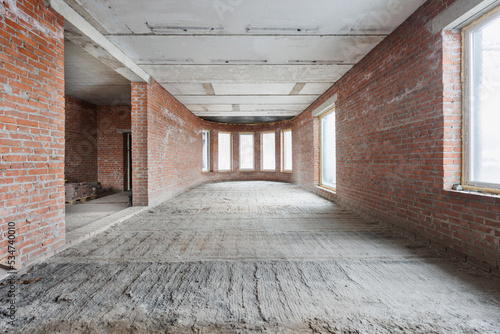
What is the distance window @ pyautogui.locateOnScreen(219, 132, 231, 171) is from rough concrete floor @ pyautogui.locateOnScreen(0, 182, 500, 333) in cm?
897

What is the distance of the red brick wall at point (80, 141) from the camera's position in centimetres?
719

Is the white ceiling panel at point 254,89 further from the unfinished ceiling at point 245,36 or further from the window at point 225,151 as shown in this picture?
the window at point 225,151

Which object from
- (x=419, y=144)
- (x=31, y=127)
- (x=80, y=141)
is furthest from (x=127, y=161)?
(x=419, y=144)

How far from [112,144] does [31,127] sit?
6399mm

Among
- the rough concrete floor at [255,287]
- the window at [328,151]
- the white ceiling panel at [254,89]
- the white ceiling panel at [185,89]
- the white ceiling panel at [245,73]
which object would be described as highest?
the white ceiling panel at [254,89]

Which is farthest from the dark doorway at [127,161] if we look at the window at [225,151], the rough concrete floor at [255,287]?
the rough concrete floor at [255,287]

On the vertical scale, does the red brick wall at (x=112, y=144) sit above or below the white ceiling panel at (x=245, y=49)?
below

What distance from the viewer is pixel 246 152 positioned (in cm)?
1254

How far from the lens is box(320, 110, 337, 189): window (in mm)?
6805

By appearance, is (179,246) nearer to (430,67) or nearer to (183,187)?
(430,67)

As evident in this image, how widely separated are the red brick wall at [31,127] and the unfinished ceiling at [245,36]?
70 cm

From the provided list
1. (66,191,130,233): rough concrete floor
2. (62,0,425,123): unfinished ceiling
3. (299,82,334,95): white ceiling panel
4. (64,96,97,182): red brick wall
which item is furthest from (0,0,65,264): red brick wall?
(64,96,97,182): red brick wall

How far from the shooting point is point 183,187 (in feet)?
26.6

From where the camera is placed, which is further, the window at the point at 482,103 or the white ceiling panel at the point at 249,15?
the white ceiling panel at the point at 249,15
